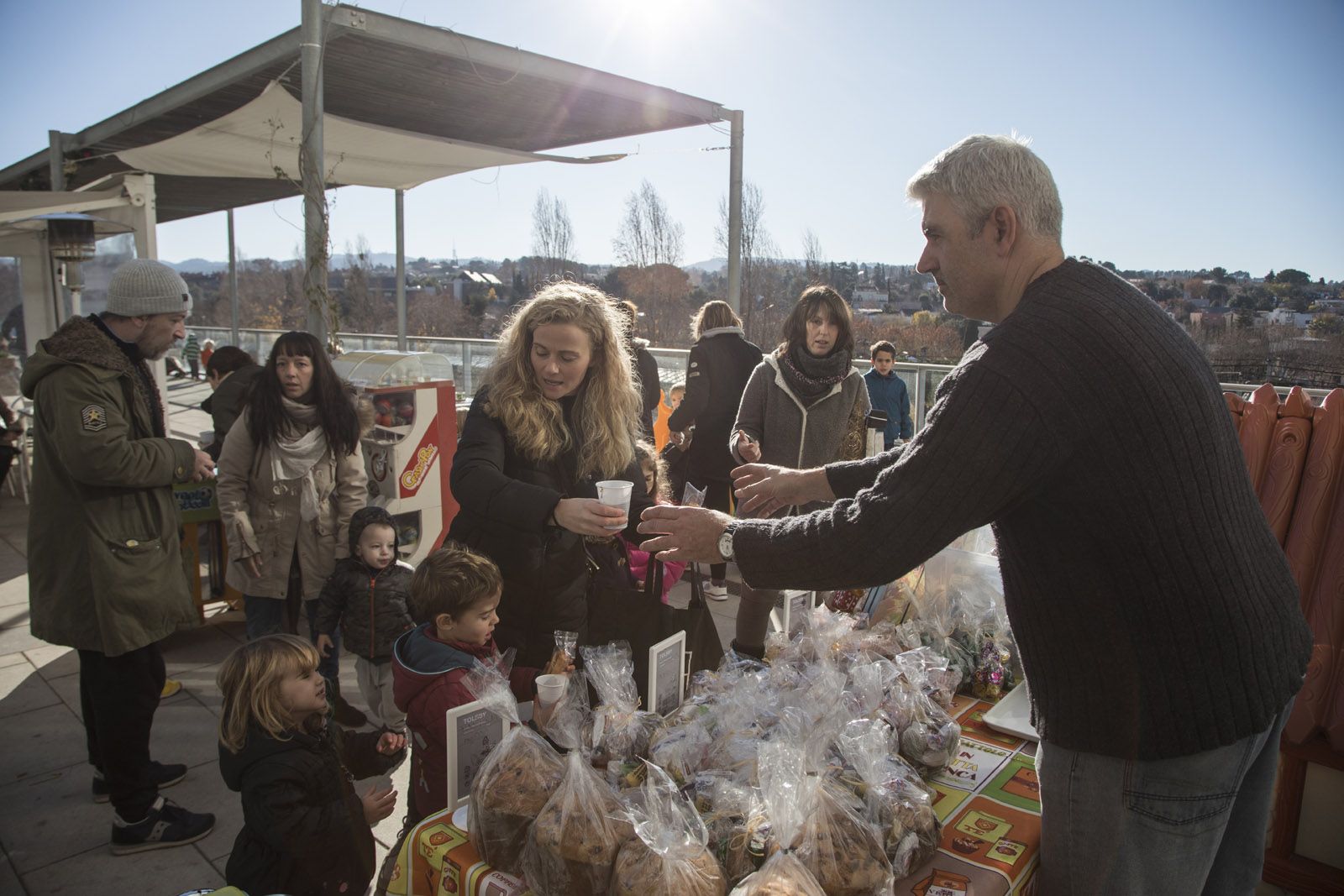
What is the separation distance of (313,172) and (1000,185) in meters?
4.71

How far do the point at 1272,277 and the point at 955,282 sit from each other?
3582 millimetres

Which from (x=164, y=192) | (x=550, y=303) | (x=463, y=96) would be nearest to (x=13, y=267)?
(x=164, y=192)

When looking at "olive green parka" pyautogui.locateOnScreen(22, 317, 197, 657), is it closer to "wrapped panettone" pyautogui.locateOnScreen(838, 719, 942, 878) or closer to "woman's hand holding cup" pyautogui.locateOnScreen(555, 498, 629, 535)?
"woman's hand holding cup" pyautogui.locateOnScreen(555, 498, 629, 535)

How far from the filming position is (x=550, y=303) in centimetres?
267

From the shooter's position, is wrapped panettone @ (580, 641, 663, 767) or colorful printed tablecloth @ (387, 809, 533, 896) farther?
wrapped panettone @ (580, 641, 663, 767)

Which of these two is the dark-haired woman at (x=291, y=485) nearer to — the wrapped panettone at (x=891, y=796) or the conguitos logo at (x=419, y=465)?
the conguitos logo at (x=419, y=465)

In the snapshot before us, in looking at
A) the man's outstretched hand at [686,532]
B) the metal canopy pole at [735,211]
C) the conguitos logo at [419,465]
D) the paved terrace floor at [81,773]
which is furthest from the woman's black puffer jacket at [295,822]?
the metal canopy pole at [735,211]

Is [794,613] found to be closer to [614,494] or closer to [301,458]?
[614,494]

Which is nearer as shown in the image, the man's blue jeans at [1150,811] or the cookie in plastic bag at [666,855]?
the cookie in plastic bag at [666,855]

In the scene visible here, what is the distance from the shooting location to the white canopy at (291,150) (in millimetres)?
6008

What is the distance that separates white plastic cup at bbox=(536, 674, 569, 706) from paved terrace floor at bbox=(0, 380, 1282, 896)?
1.64m

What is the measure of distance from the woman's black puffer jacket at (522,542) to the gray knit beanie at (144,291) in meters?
1.36

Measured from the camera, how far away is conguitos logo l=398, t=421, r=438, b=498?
5.71 m

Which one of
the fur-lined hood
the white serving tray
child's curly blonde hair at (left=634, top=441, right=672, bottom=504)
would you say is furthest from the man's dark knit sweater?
the fur-lined hood
